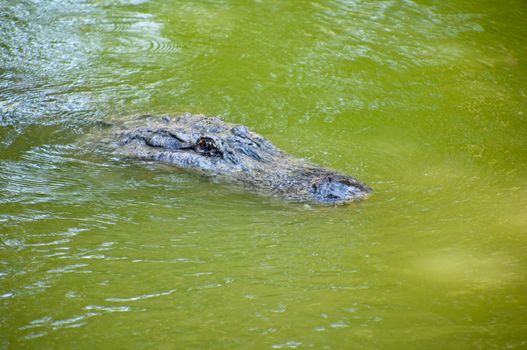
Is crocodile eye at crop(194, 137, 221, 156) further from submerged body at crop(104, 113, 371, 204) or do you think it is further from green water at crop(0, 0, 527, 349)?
green water at crop(0, 0, 527, 349)

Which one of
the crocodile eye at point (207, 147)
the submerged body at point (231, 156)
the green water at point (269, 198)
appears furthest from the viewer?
the crocodile eye at point (207, 147)

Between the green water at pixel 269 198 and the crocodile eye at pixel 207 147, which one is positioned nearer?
the green water at pixel 269 198

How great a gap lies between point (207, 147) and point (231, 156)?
0.94 ft

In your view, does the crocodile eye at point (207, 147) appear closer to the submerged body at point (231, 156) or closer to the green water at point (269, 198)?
the submerged body at point (231, 156)

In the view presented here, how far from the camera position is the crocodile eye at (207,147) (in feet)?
20.1

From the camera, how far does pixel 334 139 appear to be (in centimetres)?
735

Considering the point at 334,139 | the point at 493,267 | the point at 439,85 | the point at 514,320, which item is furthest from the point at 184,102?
the point at 514,320

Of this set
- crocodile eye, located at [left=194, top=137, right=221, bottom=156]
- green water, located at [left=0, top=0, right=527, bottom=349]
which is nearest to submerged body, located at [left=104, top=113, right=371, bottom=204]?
crocodile eye, located at [left=194, top=137, right=221, bottom=156]

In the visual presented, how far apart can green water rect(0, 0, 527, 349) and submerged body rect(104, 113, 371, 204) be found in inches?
8.0

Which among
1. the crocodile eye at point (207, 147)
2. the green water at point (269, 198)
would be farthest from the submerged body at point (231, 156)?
the green water at point (269, 198)

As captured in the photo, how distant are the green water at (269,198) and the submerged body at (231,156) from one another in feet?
0.67

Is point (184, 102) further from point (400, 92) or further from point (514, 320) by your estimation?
point (514, 320)

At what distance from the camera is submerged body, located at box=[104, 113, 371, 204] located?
5.37m

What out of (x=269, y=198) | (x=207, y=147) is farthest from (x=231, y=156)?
(x=269, y=198)
